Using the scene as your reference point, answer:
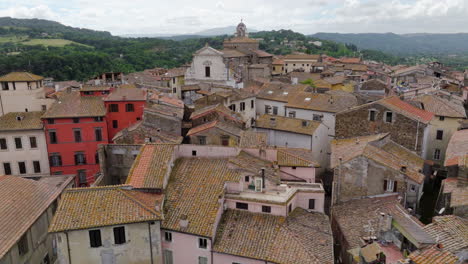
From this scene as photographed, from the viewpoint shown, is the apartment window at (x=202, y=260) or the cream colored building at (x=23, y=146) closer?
the apartment window at (x=202, y=260)

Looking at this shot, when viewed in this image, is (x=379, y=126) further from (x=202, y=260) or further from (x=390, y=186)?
(x=202, y=260)

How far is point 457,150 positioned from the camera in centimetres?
3105

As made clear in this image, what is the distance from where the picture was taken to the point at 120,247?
2306 cm

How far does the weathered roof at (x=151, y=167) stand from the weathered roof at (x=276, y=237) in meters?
5.74

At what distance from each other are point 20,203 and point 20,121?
17.7 meters

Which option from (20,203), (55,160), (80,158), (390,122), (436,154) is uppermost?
(390,122)

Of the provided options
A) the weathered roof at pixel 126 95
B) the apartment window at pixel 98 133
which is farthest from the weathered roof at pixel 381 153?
the apartment window at pixel 98 133

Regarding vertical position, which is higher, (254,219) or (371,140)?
(371,140)

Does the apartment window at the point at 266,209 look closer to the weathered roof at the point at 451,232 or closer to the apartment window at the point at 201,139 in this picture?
the weathered roof at the point at 451,232

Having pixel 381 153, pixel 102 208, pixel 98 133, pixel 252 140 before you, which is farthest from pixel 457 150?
pixel 98 133

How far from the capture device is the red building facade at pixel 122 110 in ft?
137

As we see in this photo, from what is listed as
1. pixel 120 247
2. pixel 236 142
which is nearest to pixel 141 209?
pixel 120 247

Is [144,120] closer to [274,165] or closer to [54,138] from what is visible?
[54,138]

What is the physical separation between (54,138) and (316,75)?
198ft
